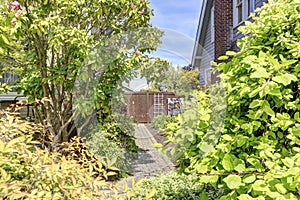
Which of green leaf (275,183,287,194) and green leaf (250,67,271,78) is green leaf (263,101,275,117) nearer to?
green leaf (250,67,271,78)

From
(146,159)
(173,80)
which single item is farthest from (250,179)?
(146,159)

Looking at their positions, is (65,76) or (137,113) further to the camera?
(65,76)

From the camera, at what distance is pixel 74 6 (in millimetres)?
4762

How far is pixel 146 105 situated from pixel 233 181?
2217mm

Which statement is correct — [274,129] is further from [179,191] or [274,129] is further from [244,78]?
[179,191]

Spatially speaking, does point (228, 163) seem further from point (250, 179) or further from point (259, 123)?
point (259, 123)

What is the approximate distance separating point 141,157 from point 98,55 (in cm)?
176

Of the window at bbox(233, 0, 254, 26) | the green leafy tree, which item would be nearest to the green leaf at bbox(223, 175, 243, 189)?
the green leafy tree

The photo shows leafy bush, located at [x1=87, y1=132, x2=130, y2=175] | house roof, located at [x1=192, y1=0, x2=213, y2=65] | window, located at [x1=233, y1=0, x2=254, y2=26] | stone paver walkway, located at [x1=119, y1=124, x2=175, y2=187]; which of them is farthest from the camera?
house roof, located at [x1=192, y1=0, x2=213, y2=65]

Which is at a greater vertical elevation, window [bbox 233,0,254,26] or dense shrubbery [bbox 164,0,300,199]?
window [bbox 233,0,254,26]

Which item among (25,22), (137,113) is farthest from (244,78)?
(25,22)

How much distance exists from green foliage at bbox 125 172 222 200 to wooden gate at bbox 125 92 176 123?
0.76 meters

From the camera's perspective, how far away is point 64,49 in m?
4.84

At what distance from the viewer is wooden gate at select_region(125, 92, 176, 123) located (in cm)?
341
